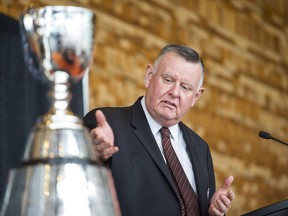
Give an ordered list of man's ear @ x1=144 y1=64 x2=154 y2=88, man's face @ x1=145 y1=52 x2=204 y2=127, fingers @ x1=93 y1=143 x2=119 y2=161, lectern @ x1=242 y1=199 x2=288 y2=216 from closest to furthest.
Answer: fingers @ x1=93 y1=143 x2=119 y2=161 < lectern @ x1=242 y1=199 x2=288 y2=216 < man's face @ x1=145 y1=52 x2=204 y2=127 < man's ear @ x1=144 y1=64 x2=154 y2=88

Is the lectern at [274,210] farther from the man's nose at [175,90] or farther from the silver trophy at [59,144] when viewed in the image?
the silver trophy at [59,144]

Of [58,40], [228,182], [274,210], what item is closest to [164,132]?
[228,182]

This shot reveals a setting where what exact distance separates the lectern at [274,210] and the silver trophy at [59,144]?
4.85 feet

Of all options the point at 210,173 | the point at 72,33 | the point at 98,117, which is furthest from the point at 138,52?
the point at 72,33

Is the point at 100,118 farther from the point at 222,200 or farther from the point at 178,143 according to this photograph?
the point at 178,143

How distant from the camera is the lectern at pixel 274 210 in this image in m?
2.70

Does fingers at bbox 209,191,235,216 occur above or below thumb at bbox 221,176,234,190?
below

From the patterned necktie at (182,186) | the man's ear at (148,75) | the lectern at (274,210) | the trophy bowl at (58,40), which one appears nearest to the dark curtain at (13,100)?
the man's ear at (148,75)

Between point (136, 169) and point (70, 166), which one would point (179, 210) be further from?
point (70, 166)

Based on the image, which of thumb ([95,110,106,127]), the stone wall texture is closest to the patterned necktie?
thumb ([95,110,106,127])

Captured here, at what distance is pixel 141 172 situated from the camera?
305 cm

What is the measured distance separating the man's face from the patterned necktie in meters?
0.19

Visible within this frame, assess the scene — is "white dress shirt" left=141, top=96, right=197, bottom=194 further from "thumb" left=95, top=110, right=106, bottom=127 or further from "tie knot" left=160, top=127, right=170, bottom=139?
"thumb" left=95, top=110, right=106, bottom=127

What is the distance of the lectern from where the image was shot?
270 centimetres
